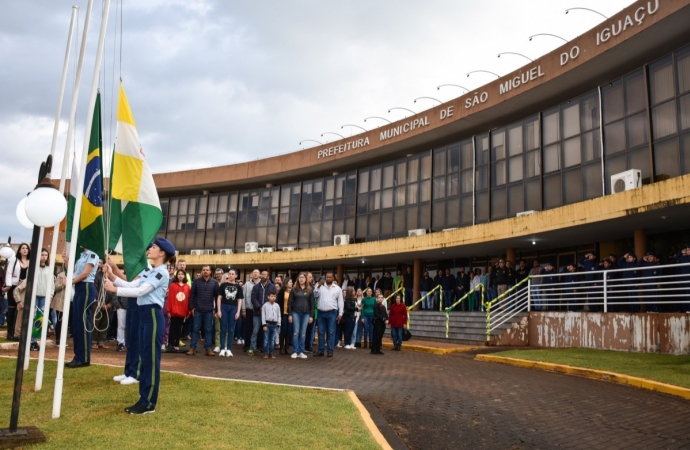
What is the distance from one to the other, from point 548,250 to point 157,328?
66.7ft

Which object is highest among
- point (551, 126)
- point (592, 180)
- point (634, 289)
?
point (551, 126)

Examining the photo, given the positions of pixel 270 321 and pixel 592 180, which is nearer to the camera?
pixel 270 321

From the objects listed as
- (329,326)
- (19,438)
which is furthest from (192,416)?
(329,326)

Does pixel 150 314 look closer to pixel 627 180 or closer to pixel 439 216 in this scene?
pixel 627 180

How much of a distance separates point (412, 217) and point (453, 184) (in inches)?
116

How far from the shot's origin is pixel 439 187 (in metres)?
27.5

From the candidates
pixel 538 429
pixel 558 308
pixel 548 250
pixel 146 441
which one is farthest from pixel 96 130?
pixel 548 250

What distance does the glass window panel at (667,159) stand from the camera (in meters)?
17.5

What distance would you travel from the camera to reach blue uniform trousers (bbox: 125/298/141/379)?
7.23 metres

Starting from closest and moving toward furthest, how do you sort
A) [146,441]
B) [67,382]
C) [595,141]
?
[146,441]
[67,382]
[595,141]

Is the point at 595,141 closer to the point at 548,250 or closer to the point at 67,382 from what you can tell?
the point at 548,250

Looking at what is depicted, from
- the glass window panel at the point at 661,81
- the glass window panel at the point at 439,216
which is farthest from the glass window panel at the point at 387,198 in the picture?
the glass window panel at the point at 661,81

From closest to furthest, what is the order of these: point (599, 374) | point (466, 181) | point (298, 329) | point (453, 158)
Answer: point (599, 374)
point (298, 329)
point (466, 181)
point (453, 158)

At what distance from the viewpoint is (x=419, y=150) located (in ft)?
95.1
